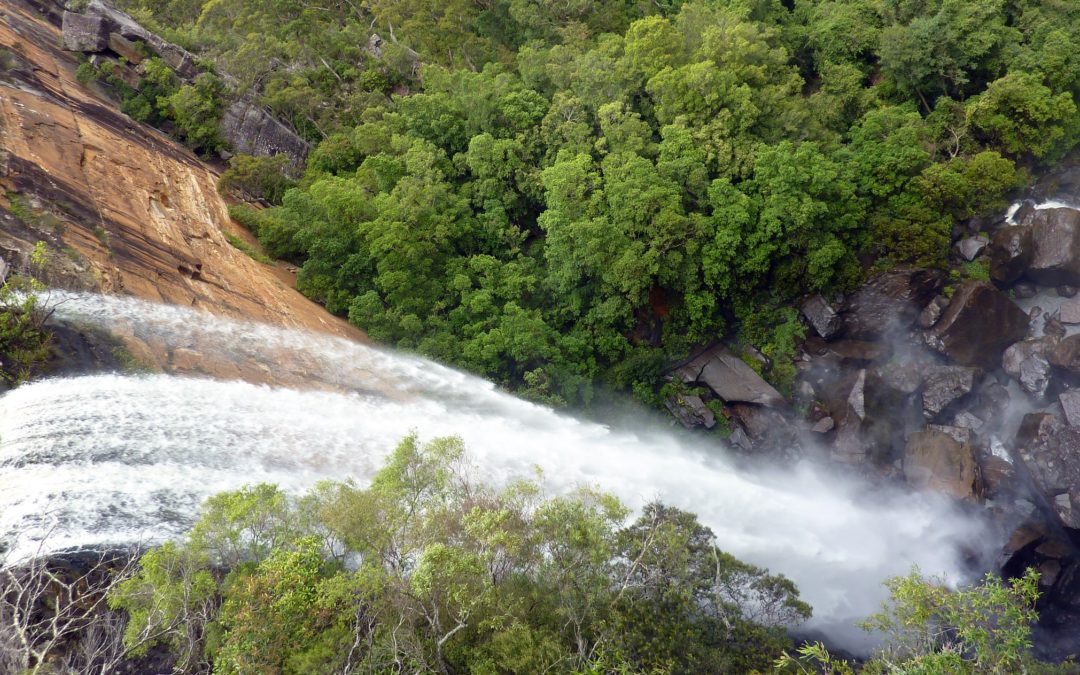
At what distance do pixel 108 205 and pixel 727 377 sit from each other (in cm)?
1960

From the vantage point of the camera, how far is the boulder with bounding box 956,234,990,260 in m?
20.5

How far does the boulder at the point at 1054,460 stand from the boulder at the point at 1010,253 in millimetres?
4429

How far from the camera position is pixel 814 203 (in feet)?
65.6

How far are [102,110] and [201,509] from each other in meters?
16.3

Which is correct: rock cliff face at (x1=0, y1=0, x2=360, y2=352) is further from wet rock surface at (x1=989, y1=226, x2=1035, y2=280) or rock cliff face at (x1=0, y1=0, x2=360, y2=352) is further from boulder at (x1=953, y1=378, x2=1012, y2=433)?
wet rock surface at (x1=989, y1=226, x2=1035, y2=280)

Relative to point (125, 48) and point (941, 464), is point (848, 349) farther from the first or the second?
point (125, 48)

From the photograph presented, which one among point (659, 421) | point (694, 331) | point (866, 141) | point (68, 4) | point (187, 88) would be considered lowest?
point (659, 421)

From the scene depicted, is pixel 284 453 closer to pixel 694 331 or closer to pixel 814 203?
pixel 694 331

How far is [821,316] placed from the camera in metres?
21.9

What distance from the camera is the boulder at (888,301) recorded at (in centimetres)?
2070

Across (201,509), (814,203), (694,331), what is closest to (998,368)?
(814,203)

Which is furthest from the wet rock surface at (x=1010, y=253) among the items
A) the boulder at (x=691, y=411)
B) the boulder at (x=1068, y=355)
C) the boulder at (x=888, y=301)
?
the boulder at (x=691, y=411)

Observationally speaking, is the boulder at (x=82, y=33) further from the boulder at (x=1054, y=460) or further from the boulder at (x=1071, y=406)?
the boulder at (x=1071, y=406)

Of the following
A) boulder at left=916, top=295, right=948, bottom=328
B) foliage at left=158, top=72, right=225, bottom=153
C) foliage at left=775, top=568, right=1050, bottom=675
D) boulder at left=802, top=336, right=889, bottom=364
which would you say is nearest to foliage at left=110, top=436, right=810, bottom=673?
foliage at left=775, top=568, right=1050, bottom=675
